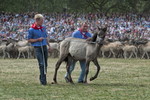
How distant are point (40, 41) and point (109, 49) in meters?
21.3

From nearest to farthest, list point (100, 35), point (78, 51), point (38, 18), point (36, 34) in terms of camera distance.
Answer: point (38, 18)
point (36, 34)
point (100, 35)
point (78, 51)

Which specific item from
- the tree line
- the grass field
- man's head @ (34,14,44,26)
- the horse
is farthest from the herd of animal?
man's head @ (34,14,44,26)

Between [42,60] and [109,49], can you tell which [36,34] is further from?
[109,49]

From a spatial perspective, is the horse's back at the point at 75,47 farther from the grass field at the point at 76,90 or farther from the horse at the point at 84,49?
the grass field at the point at 76,90

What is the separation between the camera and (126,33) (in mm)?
39562

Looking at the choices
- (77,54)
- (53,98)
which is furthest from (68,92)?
(77,54)

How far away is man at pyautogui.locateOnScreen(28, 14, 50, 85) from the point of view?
14719mm

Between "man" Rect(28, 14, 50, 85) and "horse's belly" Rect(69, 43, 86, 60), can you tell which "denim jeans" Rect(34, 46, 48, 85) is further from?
"horse's belly" Rect(69, 43, 86, 60)

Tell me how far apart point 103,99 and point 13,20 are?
3380 centimetres

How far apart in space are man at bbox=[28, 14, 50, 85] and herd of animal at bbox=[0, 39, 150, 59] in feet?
65.6

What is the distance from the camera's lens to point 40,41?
1477 cm

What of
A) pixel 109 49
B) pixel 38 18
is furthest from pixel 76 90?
pixel 109 49

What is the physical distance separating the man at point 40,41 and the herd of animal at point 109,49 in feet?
65.6

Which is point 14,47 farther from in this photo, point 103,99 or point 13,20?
point 103,99
